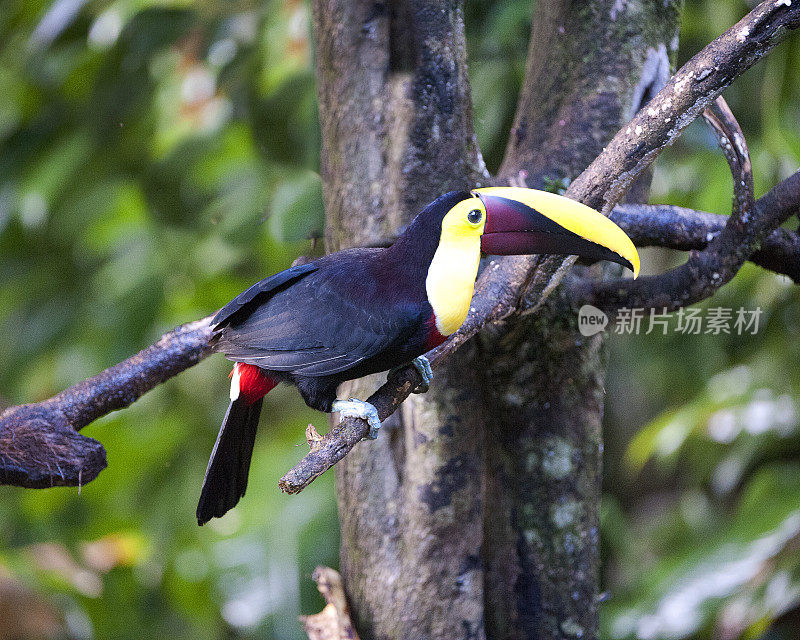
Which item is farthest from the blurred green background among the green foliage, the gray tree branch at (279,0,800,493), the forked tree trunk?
the gray tree branch at (279,0,800,493)

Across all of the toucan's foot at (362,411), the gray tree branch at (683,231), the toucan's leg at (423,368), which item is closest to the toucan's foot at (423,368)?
the toucan's leg at (423,368)

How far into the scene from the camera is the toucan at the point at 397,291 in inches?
45.0

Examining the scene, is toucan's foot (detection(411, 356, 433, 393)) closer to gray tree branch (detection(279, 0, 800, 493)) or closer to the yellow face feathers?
gray tree branch (detection(279, 0, 800, 493))

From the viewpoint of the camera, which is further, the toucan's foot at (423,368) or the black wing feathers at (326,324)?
the toucan's foot at (423,368)

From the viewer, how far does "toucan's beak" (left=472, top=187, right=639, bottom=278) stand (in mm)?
1147

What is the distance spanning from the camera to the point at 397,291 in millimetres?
1162

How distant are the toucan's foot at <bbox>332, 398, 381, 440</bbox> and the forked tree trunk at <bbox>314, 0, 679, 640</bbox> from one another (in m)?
0.29

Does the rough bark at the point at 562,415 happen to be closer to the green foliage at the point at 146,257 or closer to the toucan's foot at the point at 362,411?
the toucan's foot at the point at 362,411

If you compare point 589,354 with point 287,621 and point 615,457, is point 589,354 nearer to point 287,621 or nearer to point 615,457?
point 287,621

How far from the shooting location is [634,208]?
150 centimetres

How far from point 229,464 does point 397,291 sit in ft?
1.43

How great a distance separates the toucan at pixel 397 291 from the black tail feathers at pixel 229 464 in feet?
0.51

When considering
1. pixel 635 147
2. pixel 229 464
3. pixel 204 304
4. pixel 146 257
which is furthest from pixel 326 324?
pixel 146 257

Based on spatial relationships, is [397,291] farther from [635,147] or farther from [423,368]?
[635,147]
